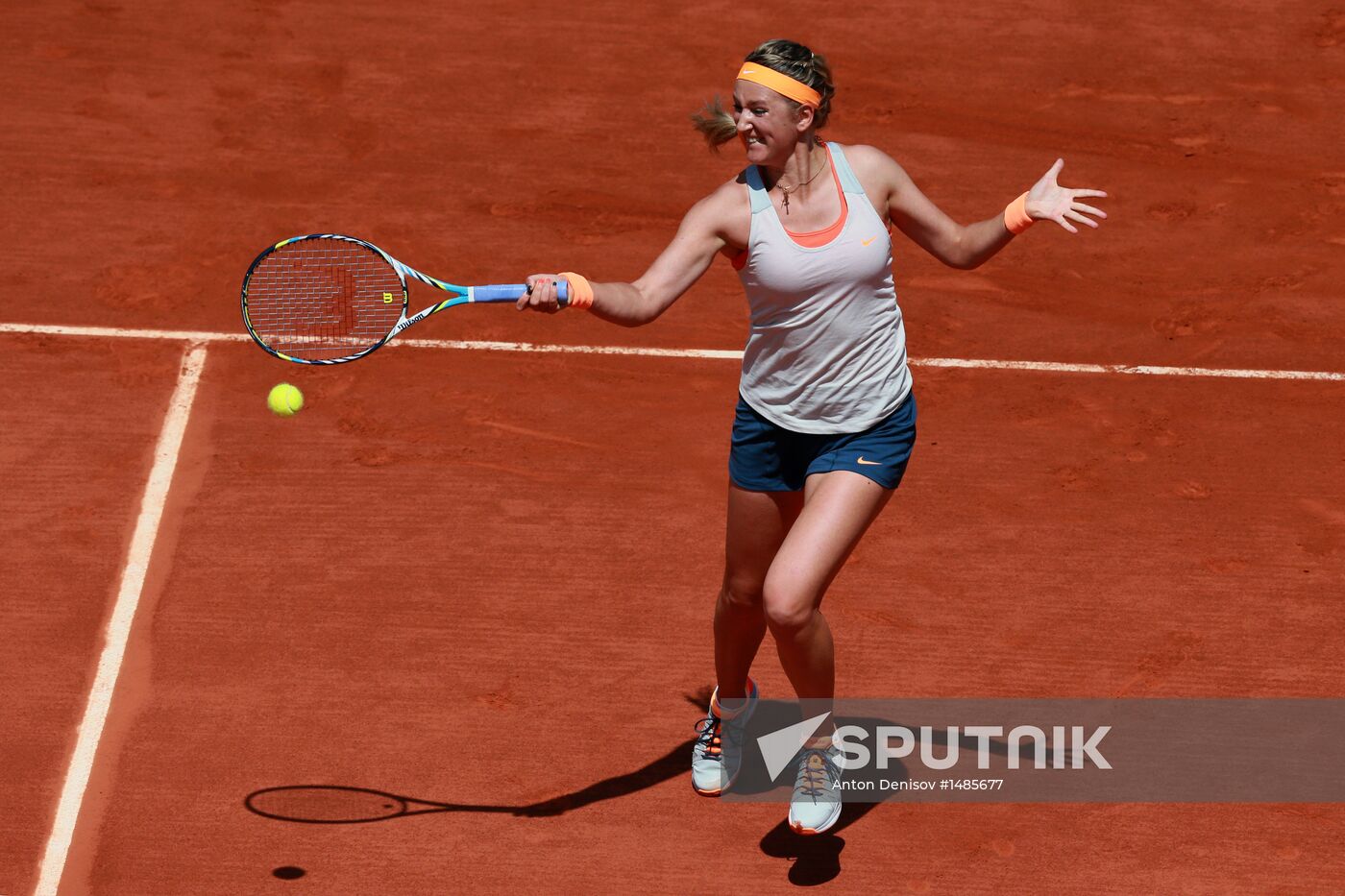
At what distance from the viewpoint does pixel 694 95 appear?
10.8 metres

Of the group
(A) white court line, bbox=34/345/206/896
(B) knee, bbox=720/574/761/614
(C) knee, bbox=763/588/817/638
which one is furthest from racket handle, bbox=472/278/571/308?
(A) white court line, bbox=34/345/206/896

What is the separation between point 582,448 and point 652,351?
94cm

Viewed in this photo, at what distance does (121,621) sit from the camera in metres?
6.79

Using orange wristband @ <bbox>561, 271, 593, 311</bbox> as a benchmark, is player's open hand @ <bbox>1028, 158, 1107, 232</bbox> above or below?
above

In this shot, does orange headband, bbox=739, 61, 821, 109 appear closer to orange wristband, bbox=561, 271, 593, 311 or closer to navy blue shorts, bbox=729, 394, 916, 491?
orange wristband, bbox=561, 271, 593, 311

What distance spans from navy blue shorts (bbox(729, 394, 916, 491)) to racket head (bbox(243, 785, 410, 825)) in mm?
1769

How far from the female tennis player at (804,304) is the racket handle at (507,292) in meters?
0.02

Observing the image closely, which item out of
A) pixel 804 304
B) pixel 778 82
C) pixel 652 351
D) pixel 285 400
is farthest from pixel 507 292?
pixel 652 351

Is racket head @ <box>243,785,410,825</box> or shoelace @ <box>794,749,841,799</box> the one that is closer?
shoelace @ <box>794,749,841,799</box>

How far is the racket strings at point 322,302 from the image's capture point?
295 inches

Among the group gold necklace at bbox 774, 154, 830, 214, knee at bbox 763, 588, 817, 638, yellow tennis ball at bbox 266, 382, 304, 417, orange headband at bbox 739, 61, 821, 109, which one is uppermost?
orange headband at bbox 739, 61, 821, 109

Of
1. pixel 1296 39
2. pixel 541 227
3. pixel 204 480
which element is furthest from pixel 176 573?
pixel 1296 39

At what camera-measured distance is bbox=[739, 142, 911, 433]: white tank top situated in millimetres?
5090

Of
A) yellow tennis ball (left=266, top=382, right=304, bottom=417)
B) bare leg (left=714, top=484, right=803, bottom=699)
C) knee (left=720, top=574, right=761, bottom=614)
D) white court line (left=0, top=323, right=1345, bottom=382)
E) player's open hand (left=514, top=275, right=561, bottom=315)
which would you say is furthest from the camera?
white court line (left=0, top=323, right=1345, bottom=382)
